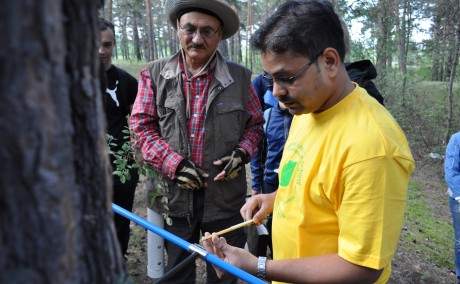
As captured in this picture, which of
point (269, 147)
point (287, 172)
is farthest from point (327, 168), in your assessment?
point (269, 147)

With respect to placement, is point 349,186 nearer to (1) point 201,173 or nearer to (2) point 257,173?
(1) point 201,173

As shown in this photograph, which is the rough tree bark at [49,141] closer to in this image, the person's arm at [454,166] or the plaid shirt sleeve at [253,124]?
the plaid shirt sleeve at [253,124]

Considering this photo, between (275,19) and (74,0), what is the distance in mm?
1096

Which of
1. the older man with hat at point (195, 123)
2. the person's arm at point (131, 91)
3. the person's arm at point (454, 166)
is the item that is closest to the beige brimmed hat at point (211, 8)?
the older man with hat at point (195, 123)

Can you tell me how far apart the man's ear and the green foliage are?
13.9 feet

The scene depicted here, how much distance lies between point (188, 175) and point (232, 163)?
13.1 inches

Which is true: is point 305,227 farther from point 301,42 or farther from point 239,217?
point 239,217

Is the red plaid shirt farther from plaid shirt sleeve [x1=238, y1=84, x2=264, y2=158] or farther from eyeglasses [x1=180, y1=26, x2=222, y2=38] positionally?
eyeglasses [x1=180, y1=26, x2=222, y2=38]

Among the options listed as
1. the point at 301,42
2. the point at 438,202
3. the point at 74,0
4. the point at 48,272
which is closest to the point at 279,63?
the point at 301,42

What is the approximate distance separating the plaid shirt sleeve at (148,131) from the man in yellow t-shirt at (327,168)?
96 centimetres

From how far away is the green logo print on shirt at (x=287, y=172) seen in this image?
1572 mm

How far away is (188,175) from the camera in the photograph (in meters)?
2.39

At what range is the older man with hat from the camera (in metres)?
2.51

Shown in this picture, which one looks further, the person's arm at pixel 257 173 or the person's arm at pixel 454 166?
the person's arm at pixel 454 166
